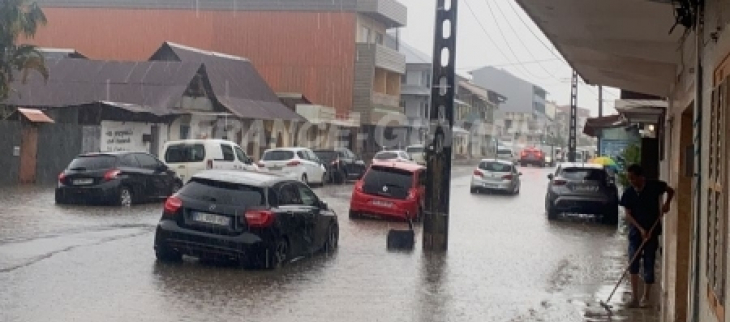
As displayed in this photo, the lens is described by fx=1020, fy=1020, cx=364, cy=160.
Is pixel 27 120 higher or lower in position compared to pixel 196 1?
lower

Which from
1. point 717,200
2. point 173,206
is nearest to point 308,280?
point 173,206

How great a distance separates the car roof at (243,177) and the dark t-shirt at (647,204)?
199 inches

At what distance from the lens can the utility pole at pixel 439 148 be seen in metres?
17.5

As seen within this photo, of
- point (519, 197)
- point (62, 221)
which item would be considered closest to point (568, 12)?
point (62, 221)

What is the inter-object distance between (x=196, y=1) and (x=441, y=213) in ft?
163

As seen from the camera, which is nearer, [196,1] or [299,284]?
[299,284]

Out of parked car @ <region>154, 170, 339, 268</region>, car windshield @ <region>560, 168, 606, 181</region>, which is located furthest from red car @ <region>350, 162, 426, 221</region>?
parked car @ <region>154, 170, 339, 268</region>

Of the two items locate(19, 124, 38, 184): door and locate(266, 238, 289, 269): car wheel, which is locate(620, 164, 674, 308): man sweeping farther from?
locate(19, 124, 38, 184): door

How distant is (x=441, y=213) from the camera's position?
17781 millimetres

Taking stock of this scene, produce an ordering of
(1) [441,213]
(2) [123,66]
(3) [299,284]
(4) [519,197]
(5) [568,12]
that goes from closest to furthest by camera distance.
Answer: (5) [568,12]
(3) [299,284]
(1) [441,213]
(4) [519,197]
(2) [123,66]

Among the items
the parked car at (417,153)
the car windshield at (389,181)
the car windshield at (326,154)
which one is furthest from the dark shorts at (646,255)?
the parked car at (417,153)

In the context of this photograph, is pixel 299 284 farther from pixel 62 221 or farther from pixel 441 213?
pixel 62 221

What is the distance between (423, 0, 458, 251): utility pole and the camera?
17.5 metres

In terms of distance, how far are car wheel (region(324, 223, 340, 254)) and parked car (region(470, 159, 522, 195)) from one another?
22.0 metres
